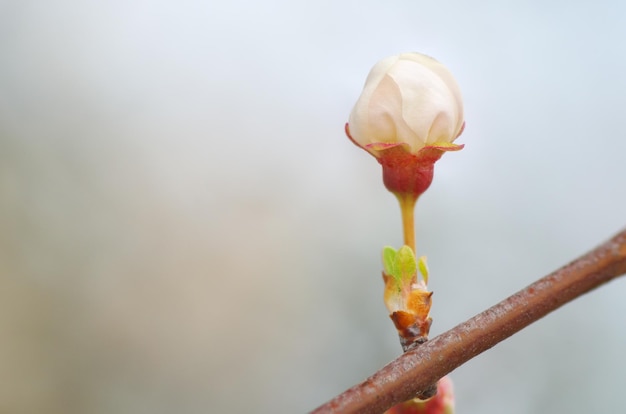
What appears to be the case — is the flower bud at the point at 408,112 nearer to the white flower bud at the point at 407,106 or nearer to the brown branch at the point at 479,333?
the white flower bud at the point at 407,106

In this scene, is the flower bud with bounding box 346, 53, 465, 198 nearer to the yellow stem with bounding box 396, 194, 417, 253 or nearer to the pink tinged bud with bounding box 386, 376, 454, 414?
the yellow stem with bounding box 396, 194, 417, 253

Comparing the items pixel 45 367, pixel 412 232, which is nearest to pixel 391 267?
pixel 412 232

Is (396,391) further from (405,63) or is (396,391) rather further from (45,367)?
(45,367)

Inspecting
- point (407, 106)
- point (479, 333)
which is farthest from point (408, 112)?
point (479, 333)

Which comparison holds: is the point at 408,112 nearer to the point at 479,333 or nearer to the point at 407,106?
the point at 407,106

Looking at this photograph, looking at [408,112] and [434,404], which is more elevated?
[408,112]

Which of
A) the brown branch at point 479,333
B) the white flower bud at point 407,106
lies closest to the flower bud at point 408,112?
the white flower bud at point 407,106
